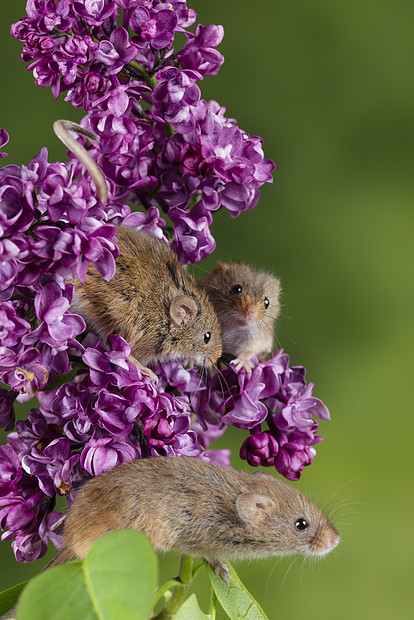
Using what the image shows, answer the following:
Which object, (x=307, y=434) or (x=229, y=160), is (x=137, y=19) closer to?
(x=229, y=160)

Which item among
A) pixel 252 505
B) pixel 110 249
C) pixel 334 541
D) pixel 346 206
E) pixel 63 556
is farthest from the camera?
pixel 346 206

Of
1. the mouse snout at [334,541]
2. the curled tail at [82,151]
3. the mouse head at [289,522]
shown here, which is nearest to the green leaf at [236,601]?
the mouse head at [289,522]

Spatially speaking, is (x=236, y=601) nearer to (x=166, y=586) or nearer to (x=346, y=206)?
(x=166, y=586)

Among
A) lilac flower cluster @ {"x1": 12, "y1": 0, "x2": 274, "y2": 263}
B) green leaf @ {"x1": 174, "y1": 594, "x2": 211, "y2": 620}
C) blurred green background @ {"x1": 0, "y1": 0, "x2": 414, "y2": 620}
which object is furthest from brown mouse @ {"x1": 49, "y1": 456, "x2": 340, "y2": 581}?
blurred green background @ {"x1": 0, "y1": 0, "x2": 414, "y2": 620}

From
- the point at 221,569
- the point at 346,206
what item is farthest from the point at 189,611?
the point at 346,206

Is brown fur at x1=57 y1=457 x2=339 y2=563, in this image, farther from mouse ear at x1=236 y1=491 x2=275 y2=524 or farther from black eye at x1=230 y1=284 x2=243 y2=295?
black eye at x1=230 y1=284 x2=243 y2=295

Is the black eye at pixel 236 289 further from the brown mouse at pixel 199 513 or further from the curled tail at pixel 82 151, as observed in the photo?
the curled tail at pixel 82 151
